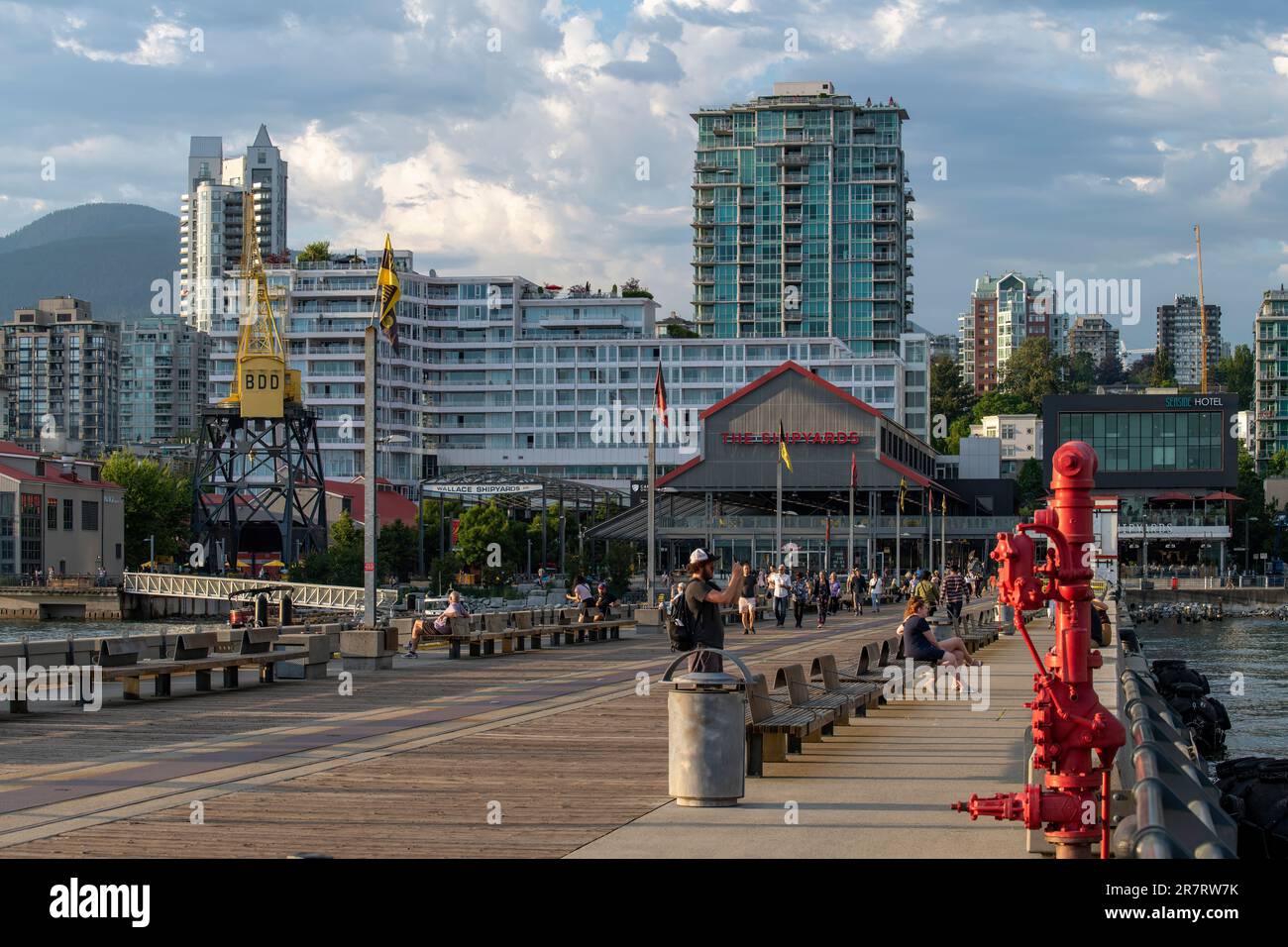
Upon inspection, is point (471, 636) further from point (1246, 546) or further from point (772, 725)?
point (1246, 546)

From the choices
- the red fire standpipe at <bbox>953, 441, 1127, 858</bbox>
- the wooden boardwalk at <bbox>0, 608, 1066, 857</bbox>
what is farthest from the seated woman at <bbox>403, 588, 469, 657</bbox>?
the red fire standpipe at <bbox>953, 441, 1127, 858</bbox>

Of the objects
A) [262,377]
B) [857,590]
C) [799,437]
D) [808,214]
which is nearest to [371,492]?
[857,590]

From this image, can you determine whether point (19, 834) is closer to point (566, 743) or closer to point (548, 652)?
point (566, 743)

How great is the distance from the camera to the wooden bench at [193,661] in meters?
22.5

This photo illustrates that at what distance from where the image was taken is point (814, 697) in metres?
18.3

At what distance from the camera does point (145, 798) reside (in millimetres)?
Result: 13328

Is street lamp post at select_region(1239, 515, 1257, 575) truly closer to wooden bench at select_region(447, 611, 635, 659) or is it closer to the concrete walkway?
wooden bench at select_region(447, 611, 635, 659)

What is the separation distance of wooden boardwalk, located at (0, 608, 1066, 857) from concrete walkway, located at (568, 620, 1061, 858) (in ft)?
0.31

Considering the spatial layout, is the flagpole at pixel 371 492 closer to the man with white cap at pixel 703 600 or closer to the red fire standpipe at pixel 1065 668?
the man with white cap at pixel 703 600

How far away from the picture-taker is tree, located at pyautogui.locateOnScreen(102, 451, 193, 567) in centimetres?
13100
